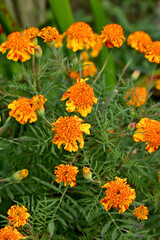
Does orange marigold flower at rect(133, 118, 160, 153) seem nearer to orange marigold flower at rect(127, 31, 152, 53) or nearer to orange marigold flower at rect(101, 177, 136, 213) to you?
orange marigold flower at rect(101, 177, 136, 213)

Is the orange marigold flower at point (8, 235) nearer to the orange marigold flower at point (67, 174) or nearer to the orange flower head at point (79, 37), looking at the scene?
the orange marigold flower at point (67, 174)

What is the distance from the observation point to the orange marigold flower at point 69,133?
2.20ft

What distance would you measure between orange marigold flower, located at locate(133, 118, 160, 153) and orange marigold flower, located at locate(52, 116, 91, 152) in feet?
0.42

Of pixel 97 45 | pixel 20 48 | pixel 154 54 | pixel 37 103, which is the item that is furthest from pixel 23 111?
pixel 97 45

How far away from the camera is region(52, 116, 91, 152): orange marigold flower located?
A: 26.4 inches

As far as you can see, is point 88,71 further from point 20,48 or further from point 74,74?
point 20,48

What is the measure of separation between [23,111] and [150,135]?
278 millimetres

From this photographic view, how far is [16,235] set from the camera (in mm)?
629

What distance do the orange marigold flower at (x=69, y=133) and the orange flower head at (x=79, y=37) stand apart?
0.21 m

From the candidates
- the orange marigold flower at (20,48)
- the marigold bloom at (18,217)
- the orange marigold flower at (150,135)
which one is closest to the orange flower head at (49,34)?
the orange marigold flower at (20,48)

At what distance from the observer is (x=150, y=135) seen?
2.32ft

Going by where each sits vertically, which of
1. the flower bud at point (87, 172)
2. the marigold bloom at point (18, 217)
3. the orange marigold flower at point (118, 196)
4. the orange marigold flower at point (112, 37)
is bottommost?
the orange marigold flower at point (118, 196)

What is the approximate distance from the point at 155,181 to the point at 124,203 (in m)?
0.19

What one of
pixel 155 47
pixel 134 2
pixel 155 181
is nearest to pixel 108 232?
pixel 155 181
